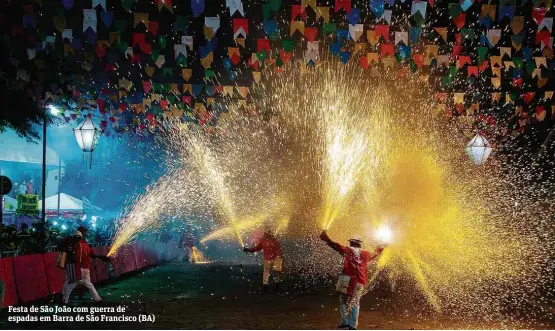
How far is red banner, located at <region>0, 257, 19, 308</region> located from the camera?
11828mm

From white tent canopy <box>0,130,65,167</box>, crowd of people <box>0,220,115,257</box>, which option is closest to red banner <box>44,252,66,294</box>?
crowd of people <box>0,220,115,257</box>

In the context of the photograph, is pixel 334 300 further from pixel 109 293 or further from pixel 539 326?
pixel 109 293

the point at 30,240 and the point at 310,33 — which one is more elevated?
the point at 310,33

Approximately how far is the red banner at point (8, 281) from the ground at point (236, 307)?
2.73ft

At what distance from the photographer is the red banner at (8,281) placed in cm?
1183

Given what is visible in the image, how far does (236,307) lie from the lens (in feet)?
41.0

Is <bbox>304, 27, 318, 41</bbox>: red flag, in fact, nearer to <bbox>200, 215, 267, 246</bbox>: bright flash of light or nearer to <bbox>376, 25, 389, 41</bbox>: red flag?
<bbox>376, 25, 389, 41</bbox>: red flag

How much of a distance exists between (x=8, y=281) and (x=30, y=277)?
Result: 105cm

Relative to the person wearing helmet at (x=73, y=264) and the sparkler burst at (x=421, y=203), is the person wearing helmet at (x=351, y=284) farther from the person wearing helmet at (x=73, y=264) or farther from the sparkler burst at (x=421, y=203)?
the person wearing helmet at (x=73, y=264)

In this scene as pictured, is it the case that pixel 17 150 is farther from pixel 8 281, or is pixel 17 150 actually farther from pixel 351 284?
pixel 351 284

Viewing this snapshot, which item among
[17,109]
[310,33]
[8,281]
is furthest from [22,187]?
[310,33]

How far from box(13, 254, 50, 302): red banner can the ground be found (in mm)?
318

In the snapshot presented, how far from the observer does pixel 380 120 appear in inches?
926

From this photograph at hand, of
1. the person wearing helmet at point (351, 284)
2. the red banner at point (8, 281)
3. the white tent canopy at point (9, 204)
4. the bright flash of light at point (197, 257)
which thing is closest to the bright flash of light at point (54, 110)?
the bright flash of light at point (197, 257)
